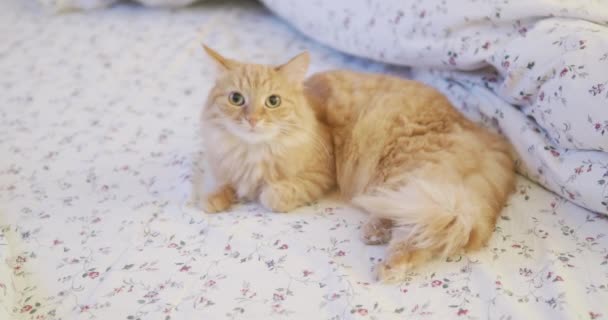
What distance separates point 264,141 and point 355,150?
269 millimetres

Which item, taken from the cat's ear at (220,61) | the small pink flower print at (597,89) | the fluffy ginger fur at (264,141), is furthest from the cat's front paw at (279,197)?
the small pink flower print at (597,89)

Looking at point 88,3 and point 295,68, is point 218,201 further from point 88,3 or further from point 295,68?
point 88,3

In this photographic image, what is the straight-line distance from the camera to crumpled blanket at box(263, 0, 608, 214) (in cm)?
135

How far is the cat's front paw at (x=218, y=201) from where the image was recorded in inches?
60.2

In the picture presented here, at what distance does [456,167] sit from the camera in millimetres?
1413

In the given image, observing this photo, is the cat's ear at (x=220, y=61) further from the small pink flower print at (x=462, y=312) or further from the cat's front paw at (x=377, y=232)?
the small pink flower print at (x=462, y=312)

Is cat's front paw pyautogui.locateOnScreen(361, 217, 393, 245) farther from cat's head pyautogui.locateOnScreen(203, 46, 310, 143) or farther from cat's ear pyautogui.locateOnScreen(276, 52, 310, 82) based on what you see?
cat's ear pyautogui.locateOnScreen(276, 52, 310, 82)

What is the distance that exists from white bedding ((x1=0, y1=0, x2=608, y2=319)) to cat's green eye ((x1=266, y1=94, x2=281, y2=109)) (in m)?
0.30

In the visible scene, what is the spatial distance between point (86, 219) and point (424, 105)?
99 centimetres

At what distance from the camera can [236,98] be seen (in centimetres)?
149

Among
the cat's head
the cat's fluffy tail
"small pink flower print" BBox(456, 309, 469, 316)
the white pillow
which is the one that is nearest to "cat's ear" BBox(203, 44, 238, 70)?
the cat's head

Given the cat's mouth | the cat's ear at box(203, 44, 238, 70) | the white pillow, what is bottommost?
the white pillow

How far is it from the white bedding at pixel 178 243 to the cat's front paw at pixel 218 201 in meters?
0.03

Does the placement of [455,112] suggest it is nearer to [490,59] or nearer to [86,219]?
[490,59]
